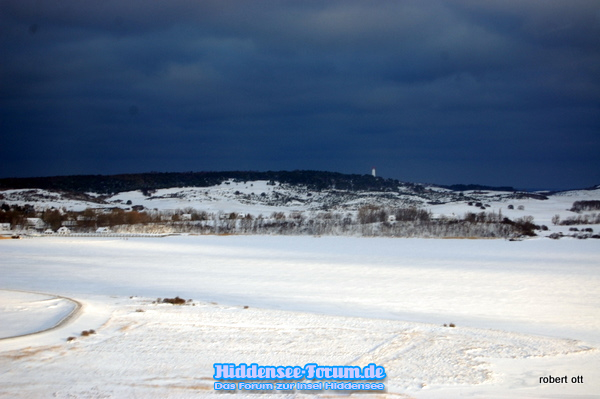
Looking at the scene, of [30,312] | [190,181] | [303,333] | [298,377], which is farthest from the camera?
[190,181]

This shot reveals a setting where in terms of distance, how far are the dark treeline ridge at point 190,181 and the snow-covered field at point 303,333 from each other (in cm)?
13022

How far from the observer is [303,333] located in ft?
34.9

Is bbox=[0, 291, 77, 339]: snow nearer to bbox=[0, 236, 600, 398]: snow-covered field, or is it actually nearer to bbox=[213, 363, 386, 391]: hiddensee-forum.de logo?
bbox=[0, 236, 600, 398]: snow-covered field

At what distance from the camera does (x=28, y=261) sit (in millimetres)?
28641

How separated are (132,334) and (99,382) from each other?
2.74 meters

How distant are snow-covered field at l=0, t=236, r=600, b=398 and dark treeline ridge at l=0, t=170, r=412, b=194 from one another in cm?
13022

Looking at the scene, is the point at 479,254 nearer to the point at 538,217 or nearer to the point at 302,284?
the point at 302,284

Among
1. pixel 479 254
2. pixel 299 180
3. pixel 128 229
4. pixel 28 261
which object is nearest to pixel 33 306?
pixel 28 261

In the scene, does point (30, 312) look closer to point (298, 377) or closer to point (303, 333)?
point (303, 333)

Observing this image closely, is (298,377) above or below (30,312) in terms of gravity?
below

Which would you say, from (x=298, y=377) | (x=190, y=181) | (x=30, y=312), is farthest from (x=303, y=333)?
(x=190, y=181)

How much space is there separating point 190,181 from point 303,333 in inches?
6167

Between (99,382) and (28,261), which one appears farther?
(28,261)

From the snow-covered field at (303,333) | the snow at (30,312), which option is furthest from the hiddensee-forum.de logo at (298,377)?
the snow at (30,312)
